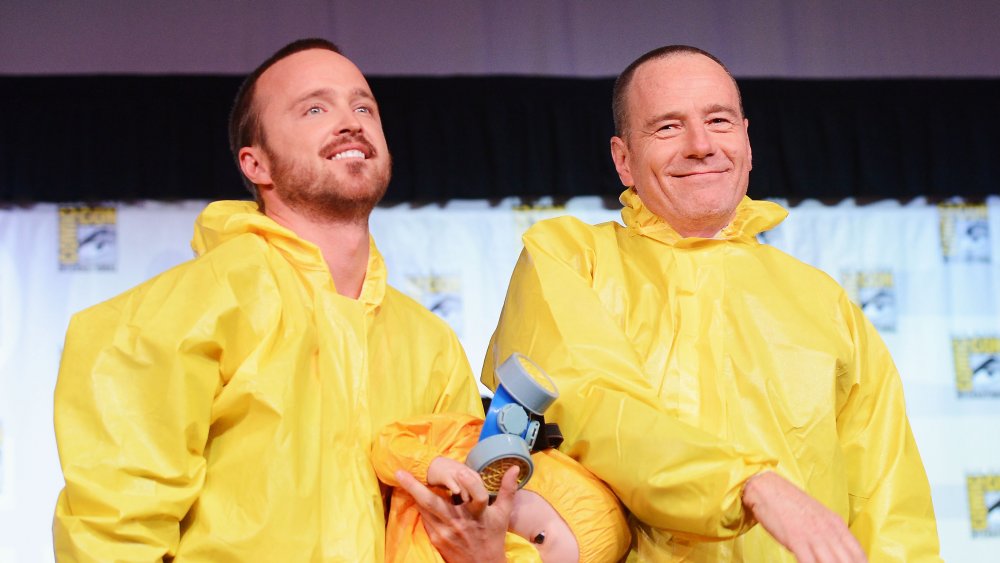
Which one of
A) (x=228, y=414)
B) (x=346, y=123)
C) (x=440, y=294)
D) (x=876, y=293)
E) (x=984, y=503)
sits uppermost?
(x=346, y=123)

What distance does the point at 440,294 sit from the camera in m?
3.99

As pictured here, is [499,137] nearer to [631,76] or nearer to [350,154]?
[631,76]

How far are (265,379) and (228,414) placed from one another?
0.08 meters

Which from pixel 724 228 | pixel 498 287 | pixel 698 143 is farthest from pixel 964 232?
pixel 698 143

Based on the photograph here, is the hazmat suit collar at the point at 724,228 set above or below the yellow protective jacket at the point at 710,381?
above

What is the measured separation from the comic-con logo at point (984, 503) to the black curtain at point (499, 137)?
3.41 feet

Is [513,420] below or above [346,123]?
below

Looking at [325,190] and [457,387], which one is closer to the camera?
[325,190]

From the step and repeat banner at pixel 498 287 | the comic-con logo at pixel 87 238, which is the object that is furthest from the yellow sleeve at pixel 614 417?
the comic-con logo at pixel 87 238

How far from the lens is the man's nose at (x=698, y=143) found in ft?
6.62

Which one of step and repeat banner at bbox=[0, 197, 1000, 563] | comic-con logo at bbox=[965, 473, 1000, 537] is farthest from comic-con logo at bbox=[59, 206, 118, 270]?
comic-con logo at bbox=[965, 473, 1000, 537]

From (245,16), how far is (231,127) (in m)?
1.79

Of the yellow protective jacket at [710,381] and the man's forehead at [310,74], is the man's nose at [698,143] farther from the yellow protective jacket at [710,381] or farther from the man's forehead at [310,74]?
the man's forehead at [310,74]

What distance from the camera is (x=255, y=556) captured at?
1656 millimetres
